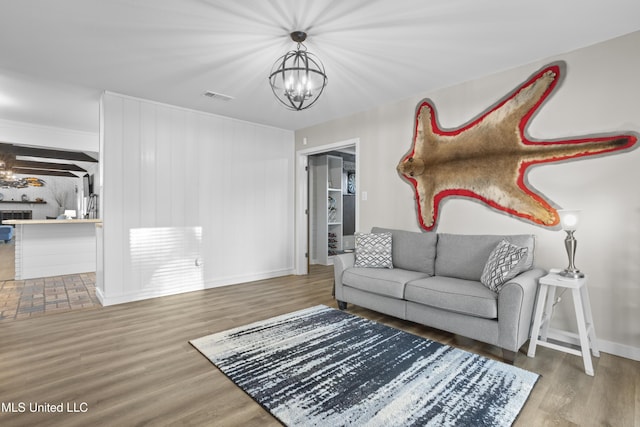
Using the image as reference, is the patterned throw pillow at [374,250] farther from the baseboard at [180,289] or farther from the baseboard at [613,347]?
the baseboard at [180,289]

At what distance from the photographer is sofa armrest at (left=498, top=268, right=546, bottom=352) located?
7.59ft

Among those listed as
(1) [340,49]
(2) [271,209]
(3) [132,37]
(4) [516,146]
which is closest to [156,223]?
(2) [271,209]

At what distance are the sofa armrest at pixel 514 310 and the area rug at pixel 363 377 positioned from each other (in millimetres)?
189

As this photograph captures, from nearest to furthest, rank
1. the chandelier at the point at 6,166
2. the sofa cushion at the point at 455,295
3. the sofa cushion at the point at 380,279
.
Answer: the sofa cushion at the point at 455,295
the sofa cushion at the point at 380,279
the chandelier at the point at 6,166

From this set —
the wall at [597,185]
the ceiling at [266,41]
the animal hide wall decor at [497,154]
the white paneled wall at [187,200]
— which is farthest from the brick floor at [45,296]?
the wall at [597,185]

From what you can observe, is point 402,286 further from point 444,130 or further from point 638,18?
point 638,18

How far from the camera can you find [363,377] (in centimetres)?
214

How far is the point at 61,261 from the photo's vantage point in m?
5.38

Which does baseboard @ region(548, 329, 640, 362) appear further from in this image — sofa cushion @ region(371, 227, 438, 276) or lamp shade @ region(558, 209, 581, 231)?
sofa cushion @ region(371, 227, 438, 276)

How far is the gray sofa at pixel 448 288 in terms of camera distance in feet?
7.78

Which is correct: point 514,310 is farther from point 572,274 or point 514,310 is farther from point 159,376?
point 159,376

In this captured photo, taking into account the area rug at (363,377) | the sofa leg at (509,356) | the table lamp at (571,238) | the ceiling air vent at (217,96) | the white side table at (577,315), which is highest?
the ceiling air vent at (217,96)

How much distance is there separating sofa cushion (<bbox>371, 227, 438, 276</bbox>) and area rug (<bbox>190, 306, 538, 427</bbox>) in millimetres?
790

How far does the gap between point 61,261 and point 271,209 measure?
142 inches
